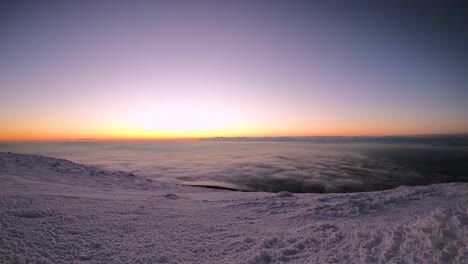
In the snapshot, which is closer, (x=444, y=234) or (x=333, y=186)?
(x=444, y=234)

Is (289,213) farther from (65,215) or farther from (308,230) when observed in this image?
(65,215)

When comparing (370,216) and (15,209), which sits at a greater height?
(15,209)

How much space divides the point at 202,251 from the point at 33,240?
2.07 metres

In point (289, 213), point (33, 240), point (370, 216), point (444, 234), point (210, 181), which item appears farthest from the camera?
point (210, 181)

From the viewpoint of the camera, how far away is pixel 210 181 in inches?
712

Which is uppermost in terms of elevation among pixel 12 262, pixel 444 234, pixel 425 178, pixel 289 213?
pixel 444 234

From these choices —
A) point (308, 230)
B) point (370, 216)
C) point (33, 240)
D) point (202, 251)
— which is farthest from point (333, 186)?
point (33, 240)

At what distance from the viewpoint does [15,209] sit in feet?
10.6

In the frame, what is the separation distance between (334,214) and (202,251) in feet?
8.73

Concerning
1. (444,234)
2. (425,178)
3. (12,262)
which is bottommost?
(425,178)

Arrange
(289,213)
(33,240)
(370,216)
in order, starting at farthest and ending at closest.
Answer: (289,213), (370,216), (33,240)

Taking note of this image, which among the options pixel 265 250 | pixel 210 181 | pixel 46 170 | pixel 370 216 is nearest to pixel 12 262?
pixel 265 250

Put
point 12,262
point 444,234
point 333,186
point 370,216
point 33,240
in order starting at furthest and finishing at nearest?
1. point 333,186
2. point 370,216
3. point 33,240
4. point 444,234
5. point 12,262

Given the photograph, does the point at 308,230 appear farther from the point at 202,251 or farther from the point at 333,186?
the point at 333,186
